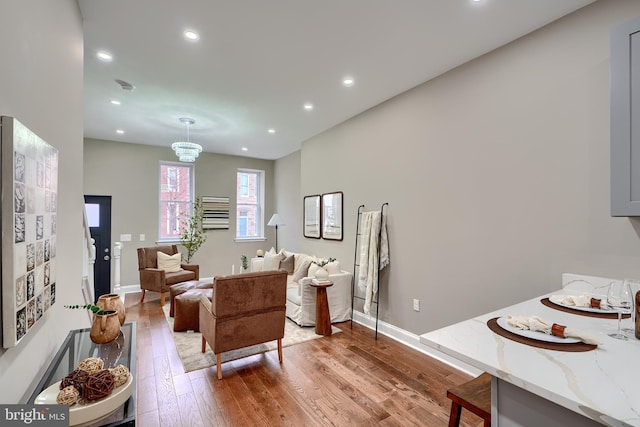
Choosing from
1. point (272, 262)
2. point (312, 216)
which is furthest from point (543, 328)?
point (272, 262)

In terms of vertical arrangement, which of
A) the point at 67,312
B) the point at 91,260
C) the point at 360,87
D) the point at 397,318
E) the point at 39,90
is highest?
the point at 360,87

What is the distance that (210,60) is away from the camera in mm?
2805

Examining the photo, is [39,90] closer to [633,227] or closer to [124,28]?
[124,28]

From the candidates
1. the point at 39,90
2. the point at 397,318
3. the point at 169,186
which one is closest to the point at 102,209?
the point at 169,186

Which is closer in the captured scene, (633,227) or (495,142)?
(633,227)

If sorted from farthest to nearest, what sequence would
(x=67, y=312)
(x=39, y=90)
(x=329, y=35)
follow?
(x=329, y=35), (x=67, y=312), (x=39, y=90)

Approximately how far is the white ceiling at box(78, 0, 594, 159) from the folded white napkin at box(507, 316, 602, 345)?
6.83 feet

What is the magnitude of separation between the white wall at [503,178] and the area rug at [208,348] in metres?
1.06

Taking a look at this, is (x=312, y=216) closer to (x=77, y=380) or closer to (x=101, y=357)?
(x=101, y=357)

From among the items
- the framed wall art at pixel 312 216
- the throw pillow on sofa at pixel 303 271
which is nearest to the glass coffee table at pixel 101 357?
the throw pillow on sofa at pixel 303 271

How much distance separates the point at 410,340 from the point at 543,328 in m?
2.27

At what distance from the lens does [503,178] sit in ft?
8.18

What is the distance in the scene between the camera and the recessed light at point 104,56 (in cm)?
266

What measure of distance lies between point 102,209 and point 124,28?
14.2ft
